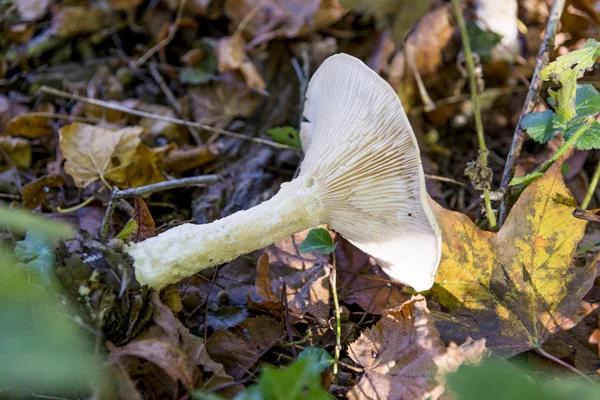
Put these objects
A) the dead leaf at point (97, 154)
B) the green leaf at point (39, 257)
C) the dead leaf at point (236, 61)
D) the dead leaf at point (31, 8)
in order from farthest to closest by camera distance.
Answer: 1. the dead leaf at point (31, 8)
2. the dead leaf at point (236, 61)
3. the dead leaf at point (97, 154)
4. the green leaf at point (39, 257)

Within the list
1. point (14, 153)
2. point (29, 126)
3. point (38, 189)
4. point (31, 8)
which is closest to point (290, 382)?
point (38, 189)

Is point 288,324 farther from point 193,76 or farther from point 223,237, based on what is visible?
point 193,76

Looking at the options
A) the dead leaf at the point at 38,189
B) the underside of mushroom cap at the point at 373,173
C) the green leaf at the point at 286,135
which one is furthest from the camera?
the green leaf at the point at 286,135

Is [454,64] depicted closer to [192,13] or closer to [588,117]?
[588,117]

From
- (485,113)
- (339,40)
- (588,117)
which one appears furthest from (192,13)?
(588,117)

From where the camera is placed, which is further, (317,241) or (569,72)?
(317,241)

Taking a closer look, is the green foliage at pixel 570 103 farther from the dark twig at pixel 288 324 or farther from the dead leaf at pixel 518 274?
the dark twig at pixel 288 324

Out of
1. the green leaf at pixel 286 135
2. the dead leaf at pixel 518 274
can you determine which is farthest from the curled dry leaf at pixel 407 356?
the green leaf at pixel 286 135
